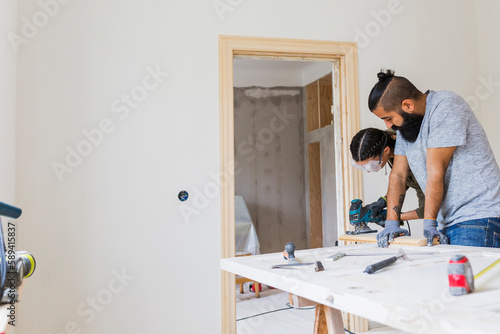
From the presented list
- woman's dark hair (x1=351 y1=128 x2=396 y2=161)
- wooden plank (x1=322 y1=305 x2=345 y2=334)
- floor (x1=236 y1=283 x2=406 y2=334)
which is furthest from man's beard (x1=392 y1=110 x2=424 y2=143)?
floor (x1=236 y1=283 x2=406 y2=334)

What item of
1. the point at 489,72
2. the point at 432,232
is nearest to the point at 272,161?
the point at 489,72

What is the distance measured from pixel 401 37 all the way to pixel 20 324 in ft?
11.0

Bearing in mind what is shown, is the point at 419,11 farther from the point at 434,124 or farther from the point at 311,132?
the point at 311,132

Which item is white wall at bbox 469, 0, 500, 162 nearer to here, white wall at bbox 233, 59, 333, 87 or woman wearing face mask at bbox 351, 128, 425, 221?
woman wearing face mask at bbox 351, 128, 425, 221

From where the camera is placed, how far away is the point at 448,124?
184cm

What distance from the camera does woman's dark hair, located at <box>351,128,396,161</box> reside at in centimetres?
230

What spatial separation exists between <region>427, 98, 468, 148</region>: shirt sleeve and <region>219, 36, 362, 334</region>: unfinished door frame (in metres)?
1.31

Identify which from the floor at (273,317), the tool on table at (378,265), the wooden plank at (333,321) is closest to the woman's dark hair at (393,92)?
the tool on table at (378,265)

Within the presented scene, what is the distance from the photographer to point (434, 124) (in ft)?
6.21

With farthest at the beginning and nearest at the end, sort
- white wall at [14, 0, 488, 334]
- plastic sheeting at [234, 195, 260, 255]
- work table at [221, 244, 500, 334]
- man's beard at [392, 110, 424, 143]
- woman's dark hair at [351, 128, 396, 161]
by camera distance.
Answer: plastic sheeting at [234, 195, 260, 255]
white wall at [14, 0, 488, 334]
woman's dark hair at [351, 128, 396, 161]
man's beard at [392, 110, 424, 143]
work table at [221, 244, 500, 334]

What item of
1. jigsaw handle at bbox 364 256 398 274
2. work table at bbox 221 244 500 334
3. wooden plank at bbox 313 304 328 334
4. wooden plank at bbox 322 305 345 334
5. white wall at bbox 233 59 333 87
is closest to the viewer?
work table at bbox 221 244 500 334

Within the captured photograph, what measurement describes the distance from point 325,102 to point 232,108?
10.5 ft

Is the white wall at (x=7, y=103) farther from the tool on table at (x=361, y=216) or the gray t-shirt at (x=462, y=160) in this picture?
the gray t-shirt at (x=462, y=160)

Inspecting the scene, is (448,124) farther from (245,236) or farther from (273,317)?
(245,236)
